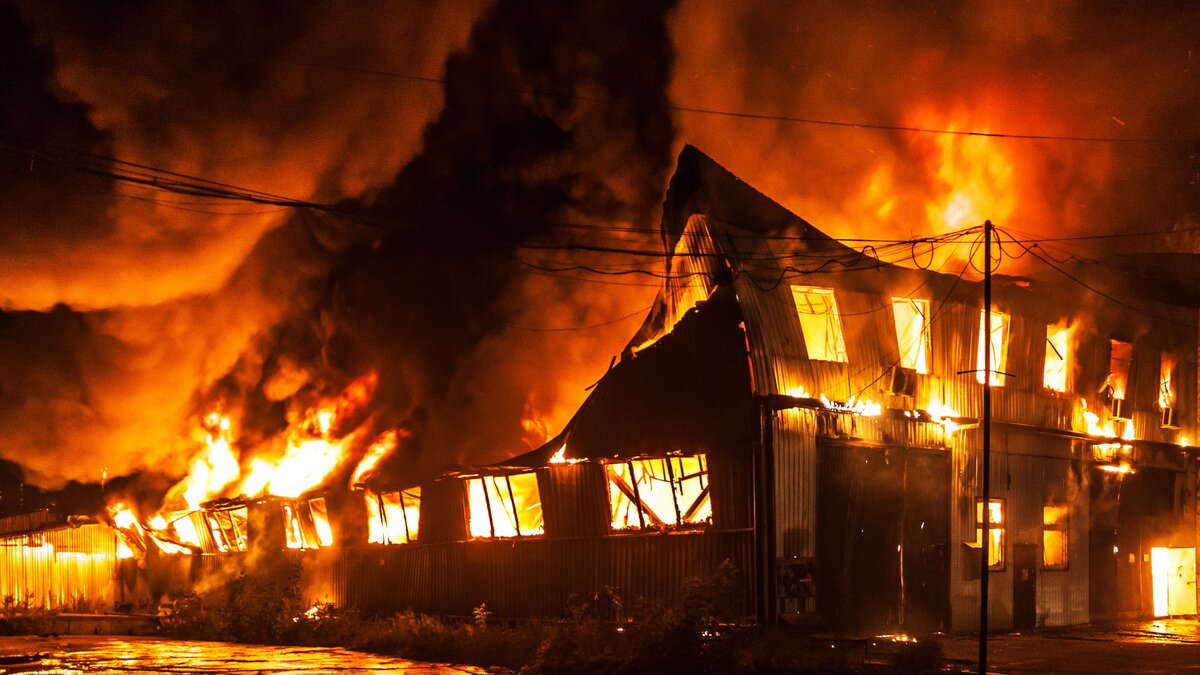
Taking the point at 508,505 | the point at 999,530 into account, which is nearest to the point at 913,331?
the point at 999,530

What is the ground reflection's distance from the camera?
63.7 feet

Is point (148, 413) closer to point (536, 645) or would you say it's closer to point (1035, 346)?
point (536, 645)

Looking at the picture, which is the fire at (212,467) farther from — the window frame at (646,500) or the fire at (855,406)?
the fire at (855,406)

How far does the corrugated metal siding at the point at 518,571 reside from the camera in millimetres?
21297

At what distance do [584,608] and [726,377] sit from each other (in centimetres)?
497

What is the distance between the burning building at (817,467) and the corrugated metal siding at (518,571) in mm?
61

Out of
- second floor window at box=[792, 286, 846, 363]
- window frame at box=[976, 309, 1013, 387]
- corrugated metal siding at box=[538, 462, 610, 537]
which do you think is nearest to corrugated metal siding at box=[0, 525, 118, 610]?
corrugated metal siding at box=[538, 462, 610, 537]

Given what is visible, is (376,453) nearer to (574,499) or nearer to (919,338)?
(574,499)

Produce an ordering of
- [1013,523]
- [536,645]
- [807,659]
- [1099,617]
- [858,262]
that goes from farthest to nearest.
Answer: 1. [1099,617]
2. [1013,523]
3. [858,262]
4. [536,645]
5. [807,659]

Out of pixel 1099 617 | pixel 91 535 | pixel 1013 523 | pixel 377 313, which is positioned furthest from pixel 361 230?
pixel 1099 617

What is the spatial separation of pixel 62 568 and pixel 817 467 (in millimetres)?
25972

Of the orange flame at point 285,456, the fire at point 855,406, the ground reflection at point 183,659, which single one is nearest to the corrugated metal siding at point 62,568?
the orange flame at point 285,456

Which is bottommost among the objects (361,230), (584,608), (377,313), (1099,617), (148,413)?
(1099,617)

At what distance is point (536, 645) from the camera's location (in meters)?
20.7
